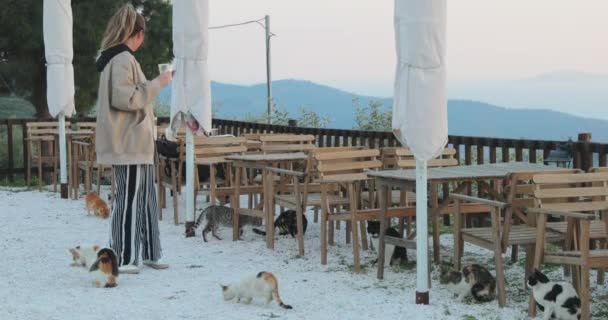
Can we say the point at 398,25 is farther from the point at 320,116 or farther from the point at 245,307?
the point at 320,116

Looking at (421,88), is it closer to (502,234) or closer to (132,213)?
(502,234)

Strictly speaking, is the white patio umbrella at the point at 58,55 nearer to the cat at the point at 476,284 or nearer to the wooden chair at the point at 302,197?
the wooden chair at the point at 302,197

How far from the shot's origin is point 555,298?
18.0 ft

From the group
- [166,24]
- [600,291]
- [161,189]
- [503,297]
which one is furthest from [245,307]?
[166,24]

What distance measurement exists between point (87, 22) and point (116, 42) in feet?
36.0

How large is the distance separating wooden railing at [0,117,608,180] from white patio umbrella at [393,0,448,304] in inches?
118

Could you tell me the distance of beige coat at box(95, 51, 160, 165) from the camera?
272 inches

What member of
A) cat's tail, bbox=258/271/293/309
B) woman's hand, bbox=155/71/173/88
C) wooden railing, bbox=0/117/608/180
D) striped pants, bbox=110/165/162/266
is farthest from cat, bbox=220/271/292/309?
wooden railing, bbox=0/117/608/180

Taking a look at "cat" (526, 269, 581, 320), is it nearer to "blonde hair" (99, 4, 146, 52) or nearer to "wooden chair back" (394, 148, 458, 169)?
"wooden chair back" (394, 148, 458, 169)

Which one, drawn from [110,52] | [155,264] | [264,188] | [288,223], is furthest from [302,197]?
[110,52]

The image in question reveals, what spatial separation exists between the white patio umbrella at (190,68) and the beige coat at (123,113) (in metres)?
2.13

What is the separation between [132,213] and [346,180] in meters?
1.64

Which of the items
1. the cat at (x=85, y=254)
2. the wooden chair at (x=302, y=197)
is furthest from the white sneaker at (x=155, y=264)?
the wooden chair at (x=302, y=197)

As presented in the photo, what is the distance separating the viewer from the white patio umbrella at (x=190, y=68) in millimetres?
9133
